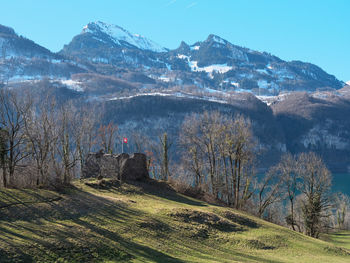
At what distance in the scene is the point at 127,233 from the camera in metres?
20.0

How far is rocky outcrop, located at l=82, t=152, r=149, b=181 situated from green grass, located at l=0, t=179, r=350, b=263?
172 inches

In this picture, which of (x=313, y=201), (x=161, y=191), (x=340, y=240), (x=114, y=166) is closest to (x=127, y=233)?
(x=161, y=191)

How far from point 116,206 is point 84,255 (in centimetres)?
894

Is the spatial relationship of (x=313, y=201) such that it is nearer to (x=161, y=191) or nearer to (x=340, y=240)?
(x=340, y=240)

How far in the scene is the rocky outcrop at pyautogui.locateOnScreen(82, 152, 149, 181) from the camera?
35656 millimetres

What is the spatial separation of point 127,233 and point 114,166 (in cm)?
1630

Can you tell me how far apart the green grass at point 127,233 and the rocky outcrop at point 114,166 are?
14.3ft

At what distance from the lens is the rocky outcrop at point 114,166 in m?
35.7

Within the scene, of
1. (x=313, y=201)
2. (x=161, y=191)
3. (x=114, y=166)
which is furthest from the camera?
(x=313, y=201)

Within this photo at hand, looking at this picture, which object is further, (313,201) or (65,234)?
(313,201)

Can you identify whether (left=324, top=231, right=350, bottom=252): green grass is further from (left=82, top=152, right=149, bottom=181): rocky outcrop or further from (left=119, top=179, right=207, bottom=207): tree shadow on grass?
(left=82, top=152, right=149, bottom=181): rocky outcrop

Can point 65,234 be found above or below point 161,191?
above

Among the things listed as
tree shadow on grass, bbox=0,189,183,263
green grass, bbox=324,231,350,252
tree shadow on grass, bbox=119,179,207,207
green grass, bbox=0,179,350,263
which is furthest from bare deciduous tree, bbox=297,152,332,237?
tree shadow on grass, bbox=0,189,183,263

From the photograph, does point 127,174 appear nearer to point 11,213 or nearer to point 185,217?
point 185,217
